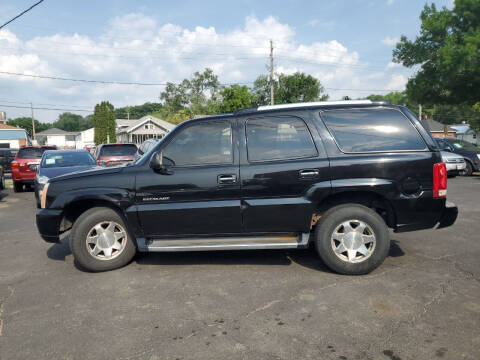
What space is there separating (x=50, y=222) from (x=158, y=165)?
1.56 m

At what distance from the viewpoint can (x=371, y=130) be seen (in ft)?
14.0

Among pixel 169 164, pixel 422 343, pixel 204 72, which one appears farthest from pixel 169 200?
pixel 204 72

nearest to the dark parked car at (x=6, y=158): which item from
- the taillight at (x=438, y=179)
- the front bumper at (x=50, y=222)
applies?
the front bumper at (x=50, y=222)

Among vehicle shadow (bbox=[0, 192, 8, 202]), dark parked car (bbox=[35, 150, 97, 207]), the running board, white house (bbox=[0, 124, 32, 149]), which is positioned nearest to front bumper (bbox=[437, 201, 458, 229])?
the running board

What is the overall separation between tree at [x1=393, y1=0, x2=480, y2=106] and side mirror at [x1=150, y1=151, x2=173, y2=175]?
22.4 m

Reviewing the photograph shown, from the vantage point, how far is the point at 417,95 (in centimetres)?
2603

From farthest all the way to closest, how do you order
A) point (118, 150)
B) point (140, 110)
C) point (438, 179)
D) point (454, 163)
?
1. point (140, 110)
2. point (454, 163)
3. point (118, 150)
4. point (438, 179)

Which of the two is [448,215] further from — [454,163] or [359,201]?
[454,163]

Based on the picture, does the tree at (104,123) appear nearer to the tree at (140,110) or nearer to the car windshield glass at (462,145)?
the car windshield glass at (462,145)

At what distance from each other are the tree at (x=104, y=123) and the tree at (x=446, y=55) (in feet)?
171

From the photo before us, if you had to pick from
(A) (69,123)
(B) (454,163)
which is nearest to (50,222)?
(B) (454,163)

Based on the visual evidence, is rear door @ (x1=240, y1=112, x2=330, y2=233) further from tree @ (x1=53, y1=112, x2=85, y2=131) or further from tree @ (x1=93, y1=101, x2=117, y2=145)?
tree @ (x1=53, y1=112, x2=85, y2=131)

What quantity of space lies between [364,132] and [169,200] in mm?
2400

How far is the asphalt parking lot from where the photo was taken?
277 centimetres
